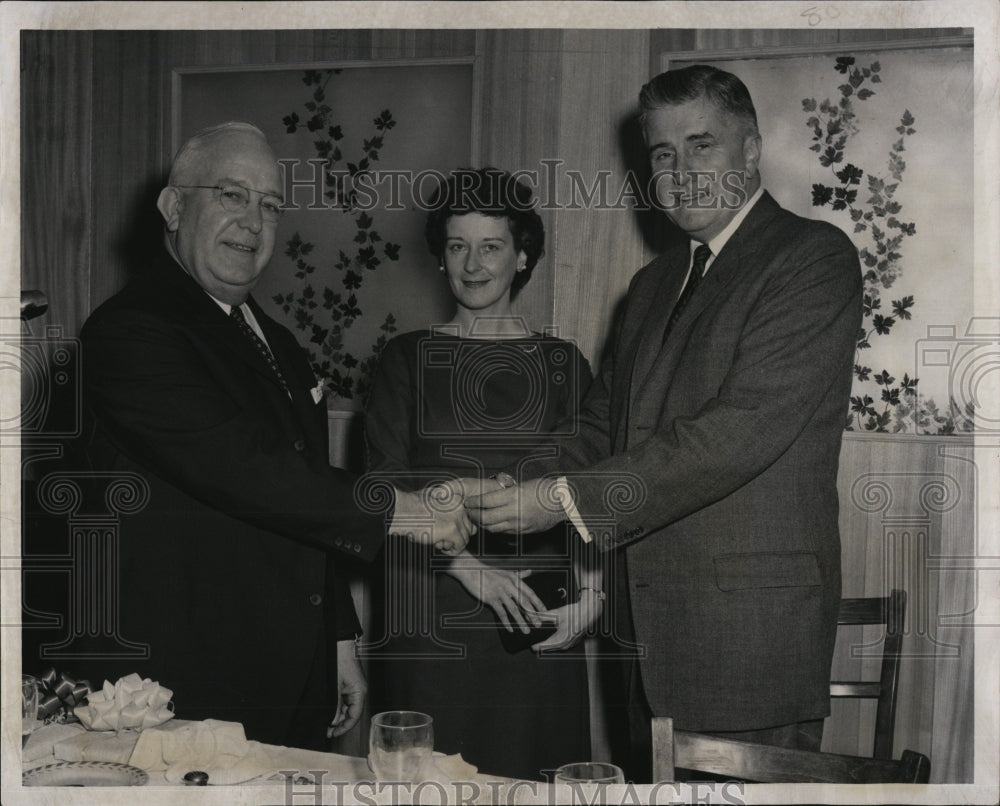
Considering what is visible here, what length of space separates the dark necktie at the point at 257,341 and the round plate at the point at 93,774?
683 millimetres

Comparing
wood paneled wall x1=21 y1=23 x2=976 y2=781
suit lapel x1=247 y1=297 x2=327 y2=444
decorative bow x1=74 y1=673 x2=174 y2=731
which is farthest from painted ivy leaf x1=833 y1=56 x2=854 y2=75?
decorative bow x1=74 y1=673 x2=174 y2=731

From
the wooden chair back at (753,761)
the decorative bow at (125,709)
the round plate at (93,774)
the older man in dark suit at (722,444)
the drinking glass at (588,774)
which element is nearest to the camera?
the drinking glass at (588,774)

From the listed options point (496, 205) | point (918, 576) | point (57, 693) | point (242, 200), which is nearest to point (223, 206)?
point (242, 200)

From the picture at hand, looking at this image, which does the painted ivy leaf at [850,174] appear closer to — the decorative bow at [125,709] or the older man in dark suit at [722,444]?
the older man in dark suit at [722,444]

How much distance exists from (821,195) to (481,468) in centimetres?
78

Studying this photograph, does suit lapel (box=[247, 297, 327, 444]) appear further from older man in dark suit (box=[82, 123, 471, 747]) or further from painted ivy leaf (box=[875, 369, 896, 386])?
painted ivy leaf (box=[875, 369, 896, 386])

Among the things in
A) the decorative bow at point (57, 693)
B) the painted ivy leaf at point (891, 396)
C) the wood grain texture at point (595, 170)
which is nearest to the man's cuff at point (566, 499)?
the wood grain texture at point (595, 170)

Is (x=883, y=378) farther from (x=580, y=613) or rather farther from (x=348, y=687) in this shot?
(x=348, y=687)

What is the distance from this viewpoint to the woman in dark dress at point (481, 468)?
1.98 meters

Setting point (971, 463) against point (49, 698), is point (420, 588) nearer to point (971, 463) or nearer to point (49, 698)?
point (49, 698)

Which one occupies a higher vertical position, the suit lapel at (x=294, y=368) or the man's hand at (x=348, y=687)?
the suit lapel at (x=294, y=368)

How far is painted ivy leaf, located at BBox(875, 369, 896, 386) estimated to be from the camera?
1.98 metres

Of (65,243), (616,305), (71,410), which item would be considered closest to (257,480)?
(71,410)

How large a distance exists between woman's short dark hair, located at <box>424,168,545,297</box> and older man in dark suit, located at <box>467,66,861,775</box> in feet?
0.67
